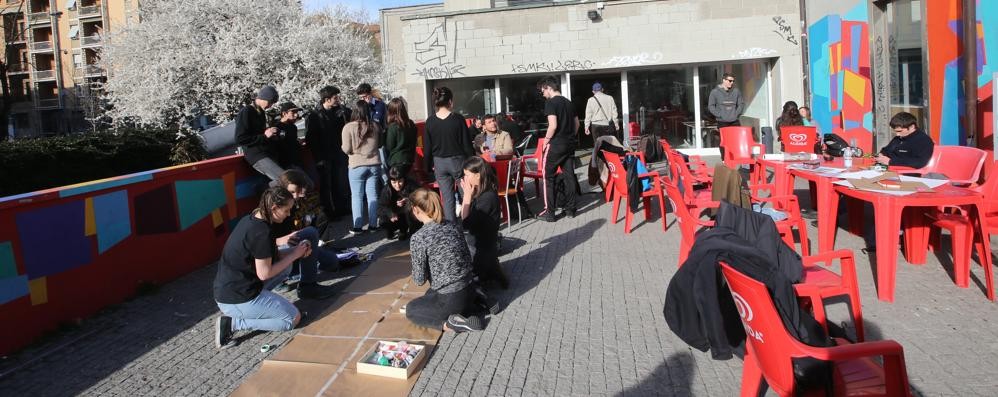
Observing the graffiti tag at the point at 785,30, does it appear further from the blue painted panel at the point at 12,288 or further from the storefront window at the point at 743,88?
the blue painted panel at the point at 12,288

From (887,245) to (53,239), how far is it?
5.84 metres

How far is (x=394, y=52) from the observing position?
20.8 meters

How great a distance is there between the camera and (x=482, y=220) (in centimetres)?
564

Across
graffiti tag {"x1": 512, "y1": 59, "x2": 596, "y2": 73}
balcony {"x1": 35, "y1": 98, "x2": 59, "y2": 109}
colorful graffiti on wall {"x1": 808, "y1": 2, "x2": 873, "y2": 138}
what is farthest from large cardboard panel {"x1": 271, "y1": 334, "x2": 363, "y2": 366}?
balcony {"x1": 35, "y1": 98, "x2": 59, "y2": 109}

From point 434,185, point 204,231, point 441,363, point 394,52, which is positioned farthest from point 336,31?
point 441,363

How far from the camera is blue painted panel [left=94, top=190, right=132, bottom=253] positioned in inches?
222

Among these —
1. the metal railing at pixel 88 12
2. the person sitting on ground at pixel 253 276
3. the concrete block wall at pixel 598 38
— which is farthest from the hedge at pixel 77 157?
the metal railing at pixel 88 12

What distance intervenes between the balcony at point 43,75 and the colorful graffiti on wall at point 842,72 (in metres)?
67.4

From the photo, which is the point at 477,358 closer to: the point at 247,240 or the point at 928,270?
the point at 247,240

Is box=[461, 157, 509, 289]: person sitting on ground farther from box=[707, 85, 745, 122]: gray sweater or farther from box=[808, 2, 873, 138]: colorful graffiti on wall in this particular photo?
box=[808, 2, 873, 138]: colorful graffiti on wall

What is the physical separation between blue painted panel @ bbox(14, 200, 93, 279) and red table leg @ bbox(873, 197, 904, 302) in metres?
5.77

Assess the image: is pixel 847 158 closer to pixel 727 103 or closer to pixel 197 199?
pixel 727 103

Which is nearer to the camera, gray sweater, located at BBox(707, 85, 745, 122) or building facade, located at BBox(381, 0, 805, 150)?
gray sweater, located at BBox(707, 85, 745, 122)

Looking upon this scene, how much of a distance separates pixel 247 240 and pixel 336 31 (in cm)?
1106
